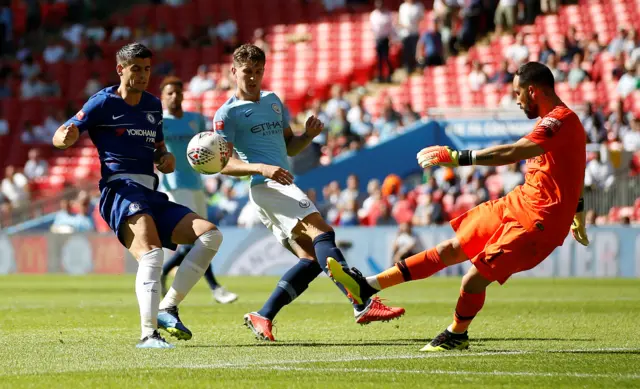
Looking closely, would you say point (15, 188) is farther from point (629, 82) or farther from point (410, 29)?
point (629, 82)

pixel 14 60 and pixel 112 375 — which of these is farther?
pixel 14 60

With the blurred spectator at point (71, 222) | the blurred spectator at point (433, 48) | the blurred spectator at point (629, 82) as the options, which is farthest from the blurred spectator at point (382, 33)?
the blurred spectator at point (71, 222)

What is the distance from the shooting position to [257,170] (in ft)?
30.2

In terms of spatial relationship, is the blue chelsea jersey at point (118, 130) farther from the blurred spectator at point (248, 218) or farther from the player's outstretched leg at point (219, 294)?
the blurred spectator at point (248, 218)

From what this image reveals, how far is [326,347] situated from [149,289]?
1.36m

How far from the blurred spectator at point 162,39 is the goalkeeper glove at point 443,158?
28.6 meters

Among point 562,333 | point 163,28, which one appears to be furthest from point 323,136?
point 562,333

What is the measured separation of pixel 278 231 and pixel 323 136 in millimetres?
17549

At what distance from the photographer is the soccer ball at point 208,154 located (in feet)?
30.0

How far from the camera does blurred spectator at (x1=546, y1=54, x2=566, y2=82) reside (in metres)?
25.5

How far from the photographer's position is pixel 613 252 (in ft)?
69.5

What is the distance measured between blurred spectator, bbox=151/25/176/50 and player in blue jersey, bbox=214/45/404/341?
2658 centimetres

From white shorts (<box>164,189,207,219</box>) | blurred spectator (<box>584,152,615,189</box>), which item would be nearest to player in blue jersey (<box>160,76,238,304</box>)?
white shorts (<box>164,189,207,219</box>)

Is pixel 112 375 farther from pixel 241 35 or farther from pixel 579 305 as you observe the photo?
pixel 241 35
